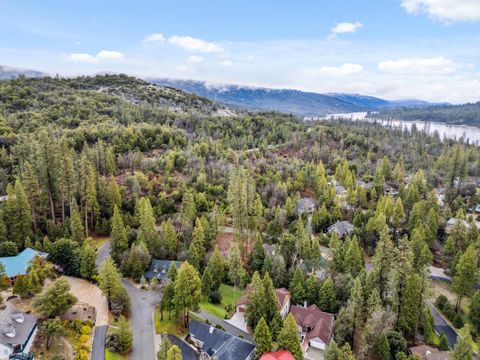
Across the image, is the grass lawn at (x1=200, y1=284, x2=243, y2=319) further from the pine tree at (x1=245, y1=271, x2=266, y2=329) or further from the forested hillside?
the pine tree at (x1=245, y1=271, x2=266, y2=329)

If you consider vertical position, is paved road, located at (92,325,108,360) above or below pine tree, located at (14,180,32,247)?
below

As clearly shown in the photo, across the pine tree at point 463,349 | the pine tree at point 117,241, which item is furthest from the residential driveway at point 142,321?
the pine tree at point 463,349

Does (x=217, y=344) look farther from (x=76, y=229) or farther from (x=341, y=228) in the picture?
(x=341, y=228)

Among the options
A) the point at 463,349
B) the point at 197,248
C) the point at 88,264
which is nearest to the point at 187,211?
the point at 197,248

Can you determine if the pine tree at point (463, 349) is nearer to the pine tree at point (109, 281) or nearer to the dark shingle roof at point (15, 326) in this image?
the pine tree at point (109, 281)

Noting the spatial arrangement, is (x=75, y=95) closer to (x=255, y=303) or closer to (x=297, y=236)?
(x=297, y=236)

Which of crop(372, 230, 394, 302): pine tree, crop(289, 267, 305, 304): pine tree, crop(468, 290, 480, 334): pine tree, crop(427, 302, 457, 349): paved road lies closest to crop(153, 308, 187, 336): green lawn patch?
crop(289, 267, 305, 304): pine tree
